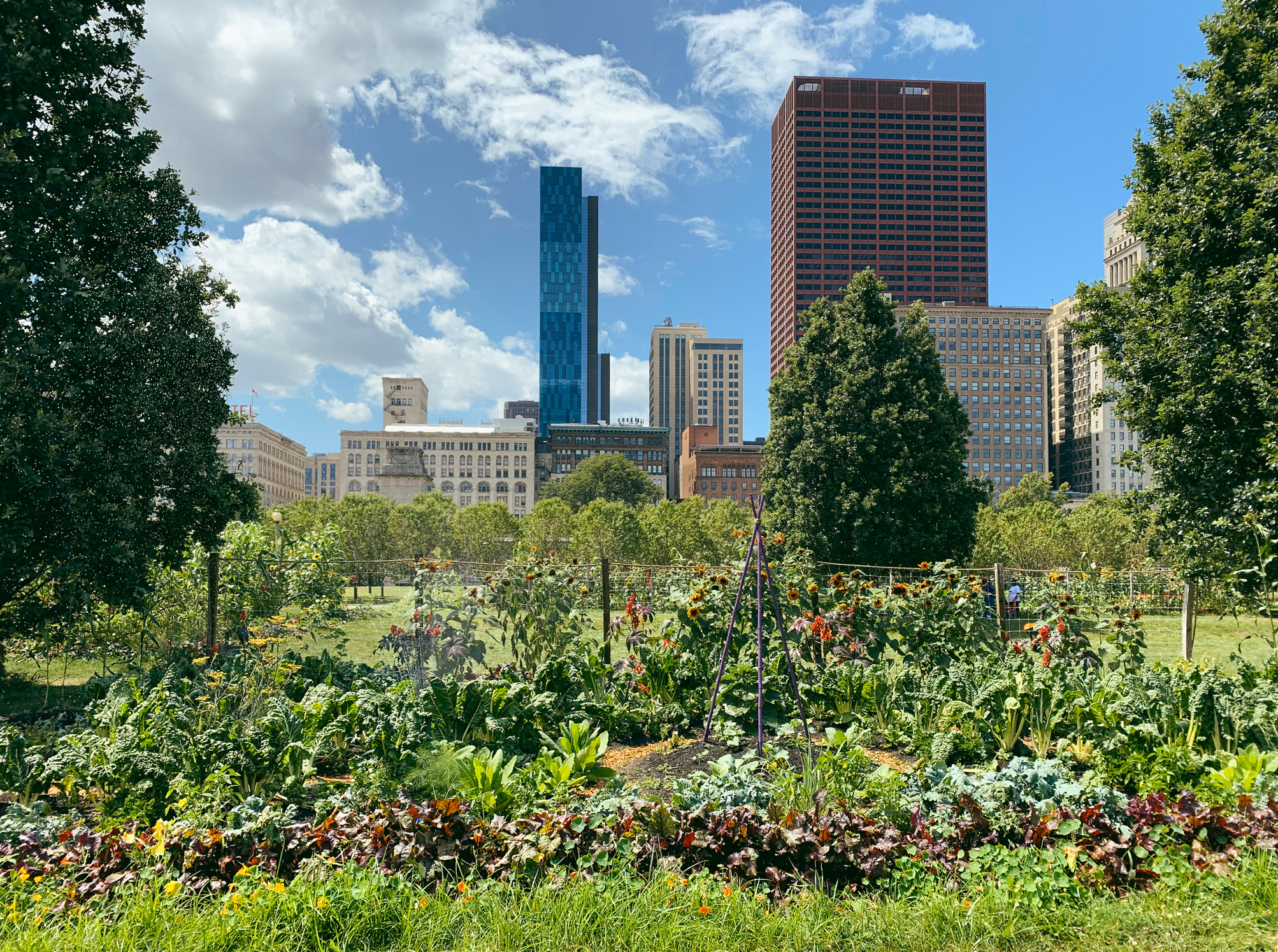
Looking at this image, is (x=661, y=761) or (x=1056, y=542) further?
(x=1056, y=542)

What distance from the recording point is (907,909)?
9.85 feet

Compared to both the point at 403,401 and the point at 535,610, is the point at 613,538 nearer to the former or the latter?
the point at 535,610

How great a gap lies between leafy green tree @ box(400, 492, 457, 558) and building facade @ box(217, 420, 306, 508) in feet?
223

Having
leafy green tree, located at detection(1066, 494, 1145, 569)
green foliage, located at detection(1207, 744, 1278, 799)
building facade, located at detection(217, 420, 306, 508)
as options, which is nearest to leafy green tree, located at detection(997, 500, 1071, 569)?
leafy green tree, located at detection(1066, 494, 1145, 569)

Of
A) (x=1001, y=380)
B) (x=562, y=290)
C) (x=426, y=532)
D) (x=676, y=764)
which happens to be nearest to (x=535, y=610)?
(x=676, y=764)

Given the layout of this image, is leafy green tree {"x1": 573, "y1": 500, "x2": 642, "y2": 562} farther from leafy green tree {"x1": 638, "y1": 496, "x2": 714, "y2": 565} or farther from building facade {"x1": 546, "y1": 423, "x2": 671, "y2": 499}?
building facade {"x1": 546, "y1": 423, "x2": 671, "y2": 499}

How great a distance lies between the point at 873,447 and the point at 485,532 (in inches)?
1152

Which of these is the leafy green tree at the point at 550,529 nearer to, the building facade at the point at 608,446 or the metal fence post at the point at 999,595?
the metal fence post at the point at 999,595

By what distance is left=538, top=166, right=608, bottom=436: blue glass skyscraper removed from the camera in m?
194

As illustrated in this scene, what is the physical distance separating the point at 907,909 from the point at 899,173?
485 ft

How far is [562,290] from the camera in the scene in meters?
195

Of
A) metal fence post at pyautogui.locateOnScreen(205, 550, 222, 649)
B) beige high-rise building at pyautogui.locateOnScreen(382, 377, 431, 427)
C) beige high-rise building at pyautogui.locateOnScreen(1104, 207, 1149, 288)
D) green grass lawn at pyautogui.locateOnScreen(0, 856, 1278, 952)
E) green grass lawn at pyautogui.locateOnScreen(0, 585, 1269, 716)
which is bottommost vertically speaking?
green grass lawn at pyautogui.locateOnScreen(0, 585, 1269, 716)

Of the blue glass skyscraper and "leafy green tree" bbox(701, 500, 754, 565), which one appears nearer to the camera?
"leafy green tree" bbox(701, 500, 754, 565)

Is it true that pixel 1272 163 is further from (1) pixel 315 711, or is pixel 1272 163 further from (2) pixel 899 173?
(2) pixel 899 173
